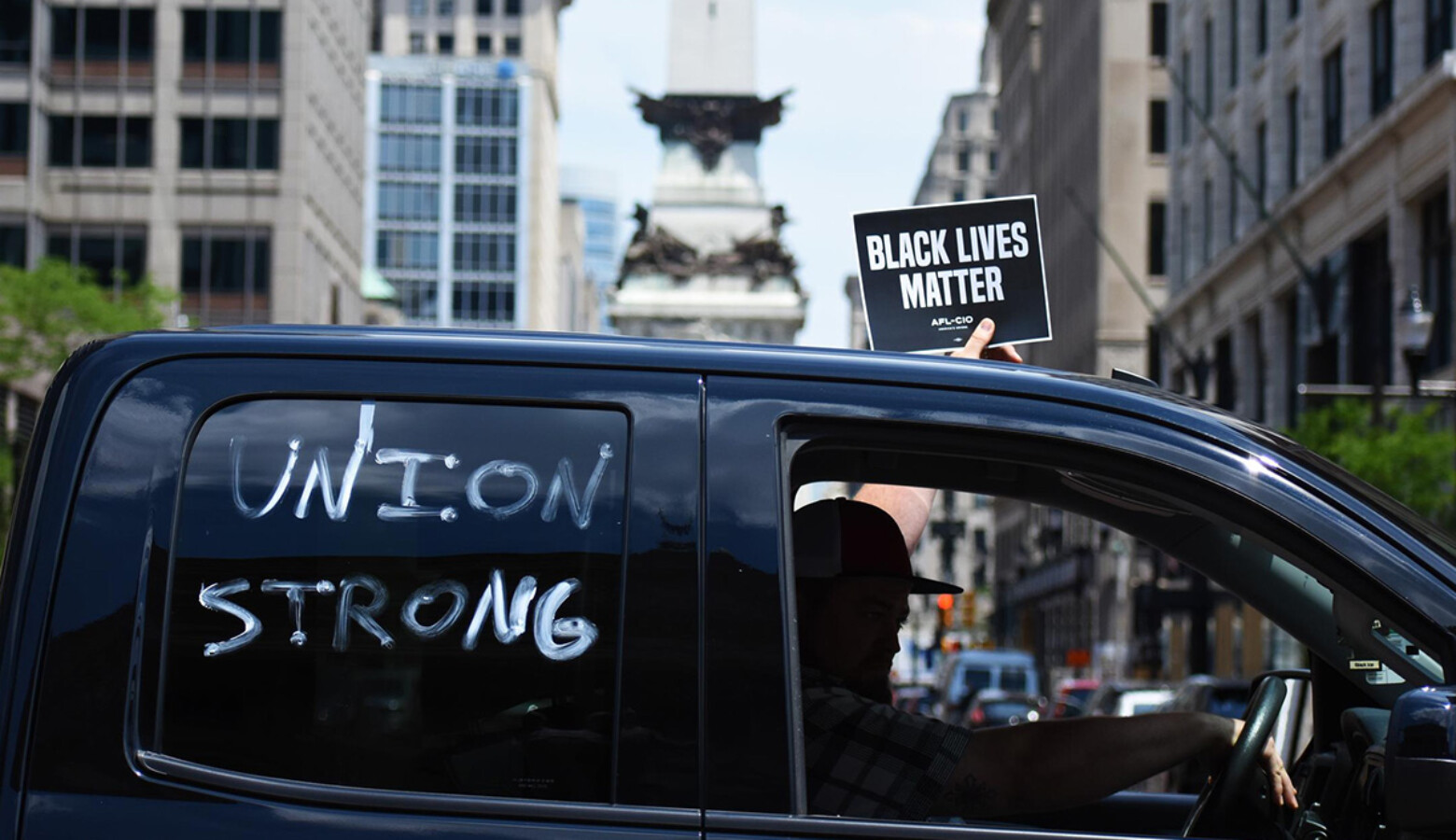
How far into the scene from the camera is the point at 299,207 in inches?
2623

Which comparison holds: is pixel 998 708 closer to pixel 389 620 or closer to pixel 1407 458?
pixel 1407 458

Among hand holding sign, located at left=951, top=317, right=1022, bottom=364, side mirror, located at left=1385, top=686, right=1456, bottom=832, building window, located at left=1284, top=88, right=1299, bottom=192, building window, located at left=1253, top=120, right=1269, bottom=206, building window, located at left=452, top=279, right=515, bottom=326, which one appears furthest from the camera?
building window, located at left=452, top=279, right=515, bottom=326

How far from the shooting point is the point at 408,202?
463 ft

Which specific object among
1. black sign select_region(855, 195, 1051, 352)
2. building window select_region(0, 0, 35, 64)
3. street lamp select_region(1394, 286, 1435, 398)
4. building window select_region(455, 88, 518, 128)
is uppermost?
building window select_region(455, 88, 518, 128)

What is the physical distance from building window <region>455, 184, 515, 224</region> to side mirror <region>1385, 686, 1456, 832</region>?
452 feet

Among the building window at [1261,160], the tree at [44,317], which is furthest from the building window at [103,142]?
the building window at [1261,160]

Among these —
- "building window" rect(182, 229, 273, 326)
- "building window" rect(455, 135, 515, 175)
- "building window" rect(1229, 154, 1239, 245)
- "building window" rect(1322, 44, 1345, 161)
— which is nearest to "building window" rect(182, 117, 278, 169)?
"building window" rect(182, 229, 273, 326)

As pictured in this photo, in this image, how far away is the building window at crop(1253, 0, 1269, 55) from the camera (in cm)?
4669

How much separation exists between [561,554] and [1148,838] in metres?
0.96

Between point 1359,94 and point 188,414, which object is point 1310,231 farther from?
point 188,414

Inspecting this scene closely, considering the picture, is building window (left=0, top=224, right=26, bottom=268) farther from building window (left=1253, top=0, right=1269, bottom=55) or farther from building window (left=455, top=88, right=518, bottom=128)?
building window (left=455, top=88, right=518, bottom=128)

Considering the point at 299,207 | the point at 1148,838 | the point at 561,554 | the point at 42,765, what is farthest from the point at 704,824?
the point at 299,207

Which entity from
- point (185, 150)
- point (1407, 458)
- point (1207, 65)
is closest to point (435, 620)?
point (1407, 458)

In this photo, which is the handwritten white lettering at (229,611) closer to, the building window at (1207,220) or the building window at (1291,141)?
the building window at (1291,141)
